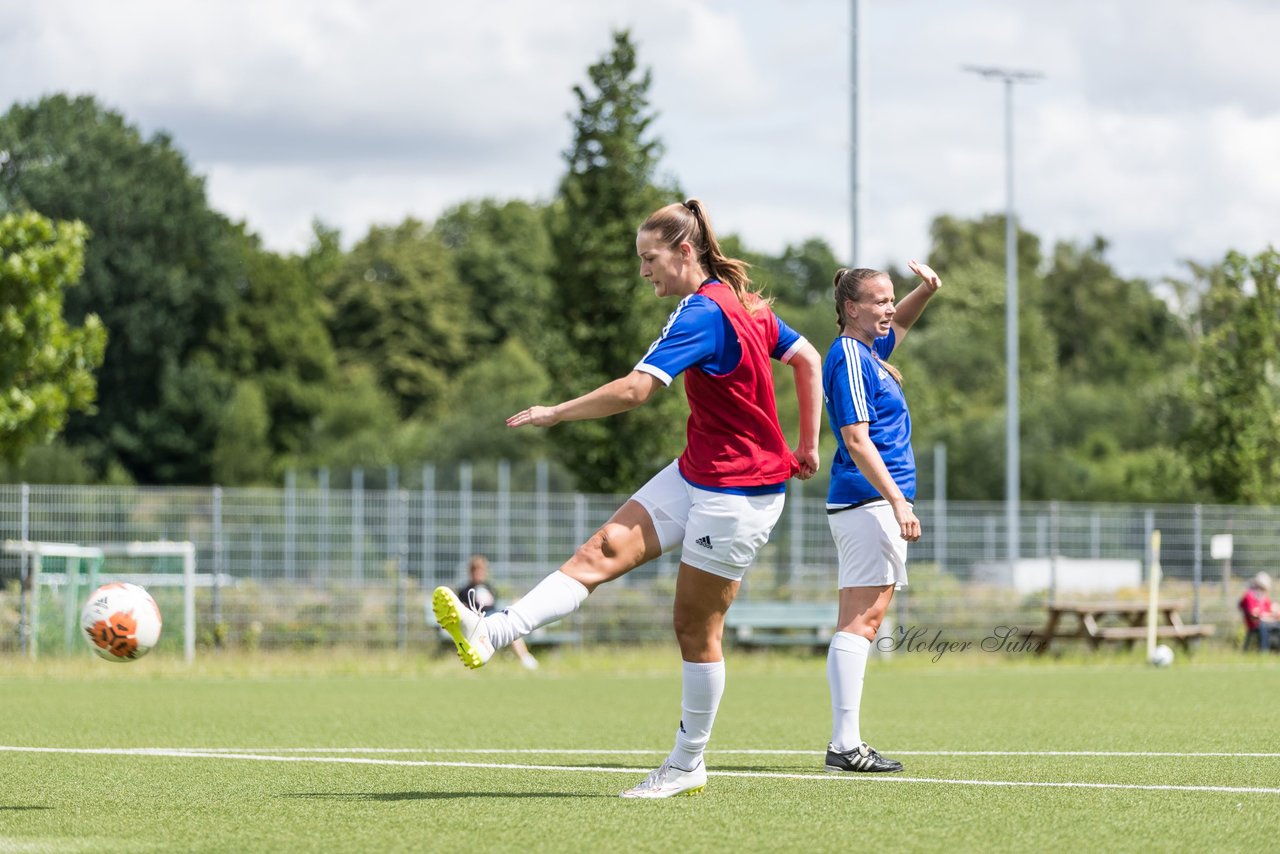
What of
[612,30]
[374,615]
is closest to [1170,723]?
[374,615]

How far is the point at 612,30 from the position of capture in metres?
24.8

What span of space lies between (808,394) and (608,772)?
1955mm

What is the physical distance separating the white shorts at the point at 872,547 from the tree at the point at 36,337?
17.5 m

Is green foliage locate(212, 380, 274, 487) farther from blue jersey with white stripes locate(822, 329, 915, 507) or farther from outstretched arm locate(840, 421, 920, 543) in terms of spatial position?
outstretched arm locate(840, 421, 920, 543)

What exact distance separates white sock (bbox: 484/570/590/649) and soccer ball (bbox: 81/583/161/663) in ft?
5.79

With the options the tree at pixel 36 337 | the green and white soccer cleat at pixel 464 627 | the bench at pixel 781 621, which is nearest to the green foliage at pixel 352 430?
the tree at pixel 36 337

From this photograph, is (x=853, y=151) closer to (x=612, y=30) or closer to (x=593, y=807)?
(x=612, y=30)

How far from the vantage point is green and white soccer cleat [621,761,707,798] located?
614 cm

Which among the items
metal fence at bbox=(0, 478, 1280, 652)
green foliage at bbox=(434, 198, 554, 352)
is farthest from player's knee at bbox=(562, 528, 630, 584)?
green foliage at bbox=(434, 198, 554, 352)

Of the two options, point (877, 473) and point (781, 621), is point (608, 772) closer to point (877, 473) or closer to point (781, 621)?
point (877, 473)

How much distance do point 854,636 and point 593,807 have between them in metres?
1.82

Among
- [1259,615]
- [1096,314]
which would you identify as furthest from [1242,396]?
[1096,314]

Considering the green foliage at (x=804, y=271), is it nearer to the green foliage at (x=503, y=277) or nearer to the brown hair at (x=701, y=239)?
the green foliage at (x=503, y=277)

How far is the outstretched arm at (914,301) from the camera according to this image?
775cm
